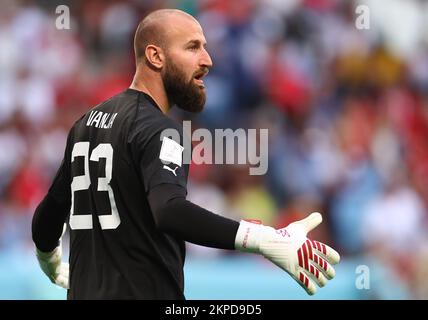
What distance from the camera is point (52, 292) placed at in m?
7.59

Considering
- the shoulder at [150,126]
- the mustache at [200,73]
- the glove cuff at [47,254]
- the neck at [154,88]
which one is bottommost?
the glove cuff at [47,254]

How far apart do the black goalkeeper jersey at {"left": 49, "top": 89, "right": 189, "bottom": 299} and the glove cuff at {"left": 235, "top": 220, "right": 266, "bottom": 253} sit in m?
0.28

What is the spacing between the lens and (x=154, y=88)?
3.89 meters

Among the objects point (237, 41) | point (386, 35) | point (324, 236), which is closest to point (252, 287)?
point (324, 236)

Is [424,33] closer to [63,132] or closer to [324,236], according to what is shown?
[324,236]

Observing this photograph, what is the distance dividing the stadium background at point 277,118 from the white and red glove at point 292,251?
13.5 ft

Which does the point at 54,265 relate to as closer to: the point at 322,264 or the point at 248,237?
the point at 248,237

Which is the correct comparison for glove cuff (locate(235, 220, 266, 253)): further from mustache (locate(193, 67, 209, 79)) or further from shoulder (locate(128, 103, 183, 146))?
mustache (locate(193, 67, 209, 79))

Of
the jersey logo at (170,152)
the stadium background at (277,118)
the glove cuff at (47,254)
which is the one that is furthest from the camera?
the stadium background at (277,118)

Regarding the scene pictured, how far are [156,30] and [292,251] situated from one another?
1.12 metres

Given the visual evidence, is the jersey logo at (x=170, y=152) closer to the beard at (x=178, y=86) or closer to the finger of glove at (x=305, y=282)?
the beard at (x=178, y=86)

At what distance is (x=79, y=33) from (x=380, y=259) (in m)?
4.20

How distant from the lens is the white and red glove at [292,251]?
11.1 ft

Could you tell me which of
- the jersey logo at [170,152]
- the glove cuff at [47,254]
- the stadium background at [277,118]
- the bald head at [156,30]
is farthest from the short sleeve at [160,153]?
the stadium background at [277,118]
